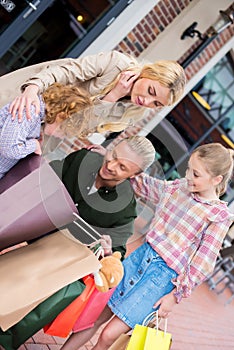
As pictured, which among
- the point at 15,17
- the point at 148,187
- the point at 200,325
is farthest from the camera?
the point at 200,325

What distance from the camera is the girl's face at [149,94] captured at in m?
1.84

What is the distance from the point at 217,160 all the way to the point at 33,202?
69 cm

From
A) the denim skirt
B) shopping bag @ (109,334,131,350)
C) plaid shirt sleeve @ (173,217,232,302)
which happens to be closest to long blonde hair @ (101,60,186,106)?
plaid shirt sleeve @ (173,217,232,302)

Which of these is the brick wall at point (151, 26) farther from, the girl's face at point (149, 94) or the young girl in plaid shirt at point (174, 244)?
the girl's face at point (149, 94)

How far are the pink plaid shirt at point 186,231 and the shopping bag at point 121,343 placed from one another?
0.93 feet

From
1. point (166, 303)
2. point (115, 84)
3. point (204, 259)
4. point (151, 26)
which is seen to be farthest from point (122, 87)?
point (151, 26)

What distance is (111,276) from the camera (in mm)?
1993

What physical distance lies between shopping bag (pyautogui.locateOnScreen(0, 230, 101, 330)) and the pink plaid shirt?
32 cm

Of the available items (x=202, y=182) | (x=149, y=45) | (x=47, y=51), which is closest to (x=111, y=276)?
(x=202, y=182)

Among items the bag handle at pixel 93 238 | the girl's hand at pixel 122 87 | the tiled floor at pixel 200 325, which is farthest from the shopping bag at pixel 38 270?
the tiled floor at pixel 200 325

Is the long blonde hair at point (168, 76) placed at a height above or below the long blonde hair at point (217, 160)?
above

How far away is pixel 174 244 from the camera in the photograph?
2182mm

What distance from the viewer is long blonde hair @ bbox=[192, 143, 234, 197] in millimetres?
1965

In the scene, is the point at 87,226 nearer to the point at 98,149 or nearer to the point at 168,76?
the point at 98,149
